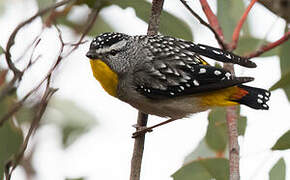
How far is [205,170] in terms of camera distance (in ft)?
10.3

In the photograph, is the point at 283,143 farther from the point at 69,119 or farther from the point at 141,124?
the point at 69,119

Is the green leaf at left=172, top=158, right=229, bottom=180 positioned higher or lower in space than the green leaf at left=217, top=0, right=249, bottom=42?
lower

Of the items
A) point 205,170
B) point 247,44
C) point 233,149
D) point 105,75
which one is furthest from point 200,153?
point 233,149

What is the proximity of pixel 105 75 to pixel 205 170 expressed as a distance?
0.99 metres

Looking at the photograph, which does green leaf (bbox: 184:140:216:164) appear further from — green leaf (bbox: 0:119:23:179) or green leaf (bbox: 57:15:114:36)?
green leaf (bbox: 0:119:23:179)

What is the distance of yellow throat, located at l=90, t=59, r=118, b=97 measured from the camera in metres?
3.42

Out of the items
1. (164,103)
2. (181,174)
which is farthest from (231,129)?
(164,103)

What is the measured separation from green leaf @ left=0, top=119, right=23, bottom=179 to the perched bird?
1099mm

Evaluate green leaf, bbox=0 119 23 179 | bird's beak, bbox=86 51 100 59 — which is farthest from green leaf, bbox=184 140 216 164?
green leaf, bbox=0 119 23 179

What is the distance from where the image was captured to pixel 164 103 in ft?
11.7

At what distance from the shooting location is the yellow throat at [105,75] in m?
3.42

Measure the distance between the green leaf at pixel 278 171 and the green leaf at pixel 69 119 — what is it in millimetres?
1278

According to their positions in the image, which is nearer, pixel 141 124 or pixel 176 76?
pixel 176 76

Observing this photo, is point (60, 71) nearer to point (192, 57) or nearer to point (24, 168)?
point (24, 168)
